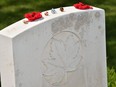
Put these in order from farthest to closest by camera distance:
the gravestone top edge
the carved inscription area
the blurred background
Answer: the blurred background, the carved inscription area, the gravestone top edge

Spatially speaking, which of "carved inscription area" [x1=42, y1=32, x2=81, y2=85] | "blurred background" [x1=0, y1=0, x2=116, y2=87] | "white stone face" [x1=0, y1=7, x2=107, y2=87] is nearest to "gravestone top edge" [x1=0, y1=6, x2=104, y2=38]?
"white stone face" [x1=0, y1=7, x2=107, y2=87]

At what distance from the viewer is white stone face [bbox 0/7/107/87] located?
4328 millimetres

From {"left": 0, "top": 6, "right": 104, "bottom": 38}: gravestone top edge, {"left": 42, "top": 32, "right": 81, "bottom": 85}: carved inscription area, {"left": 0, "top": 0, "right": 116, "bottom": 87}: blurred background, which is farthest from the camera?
{"left": 0, "top": 0, "right": 116, "bottom": 87}: blurred background

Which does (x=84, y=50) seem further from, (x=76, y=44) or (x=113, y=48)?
(x=113, y=48)

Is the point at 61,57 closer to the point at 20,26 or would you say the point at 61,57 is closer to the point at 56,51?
the point at 56,51

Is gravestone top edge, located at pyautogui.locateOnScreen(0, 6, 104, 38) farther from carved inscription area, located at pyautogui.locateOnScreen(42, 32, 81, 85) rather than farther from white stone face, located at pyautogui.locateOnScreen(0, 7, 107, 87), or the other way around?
carved inscription area, located at pyautogui.locateOnScreen(42, 32, 81, 85)

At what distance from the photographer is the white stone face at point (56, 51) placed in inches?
170

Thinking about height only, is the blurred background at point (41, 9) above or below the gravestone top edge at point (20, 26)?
above

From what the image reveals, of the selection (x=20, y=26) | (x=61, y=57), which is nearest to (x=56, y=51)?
(x=61, y=57)

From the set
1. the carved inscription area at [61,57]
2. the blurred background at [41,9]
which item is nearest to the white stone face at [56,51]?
the carved inscription area at [61,57]

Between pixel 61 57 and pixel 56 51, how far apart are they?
0.34 ft

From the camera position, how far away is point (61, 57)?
469cm

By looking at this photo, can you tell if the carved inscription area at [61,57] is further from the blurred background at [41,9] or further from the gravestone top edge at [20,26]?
the blurred background at [41,9]

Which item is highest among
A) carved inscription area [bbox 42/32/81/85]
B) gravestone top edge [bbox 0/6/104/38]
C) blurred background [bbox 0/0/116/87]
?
blurred background [bbox 0/0/116/87]
